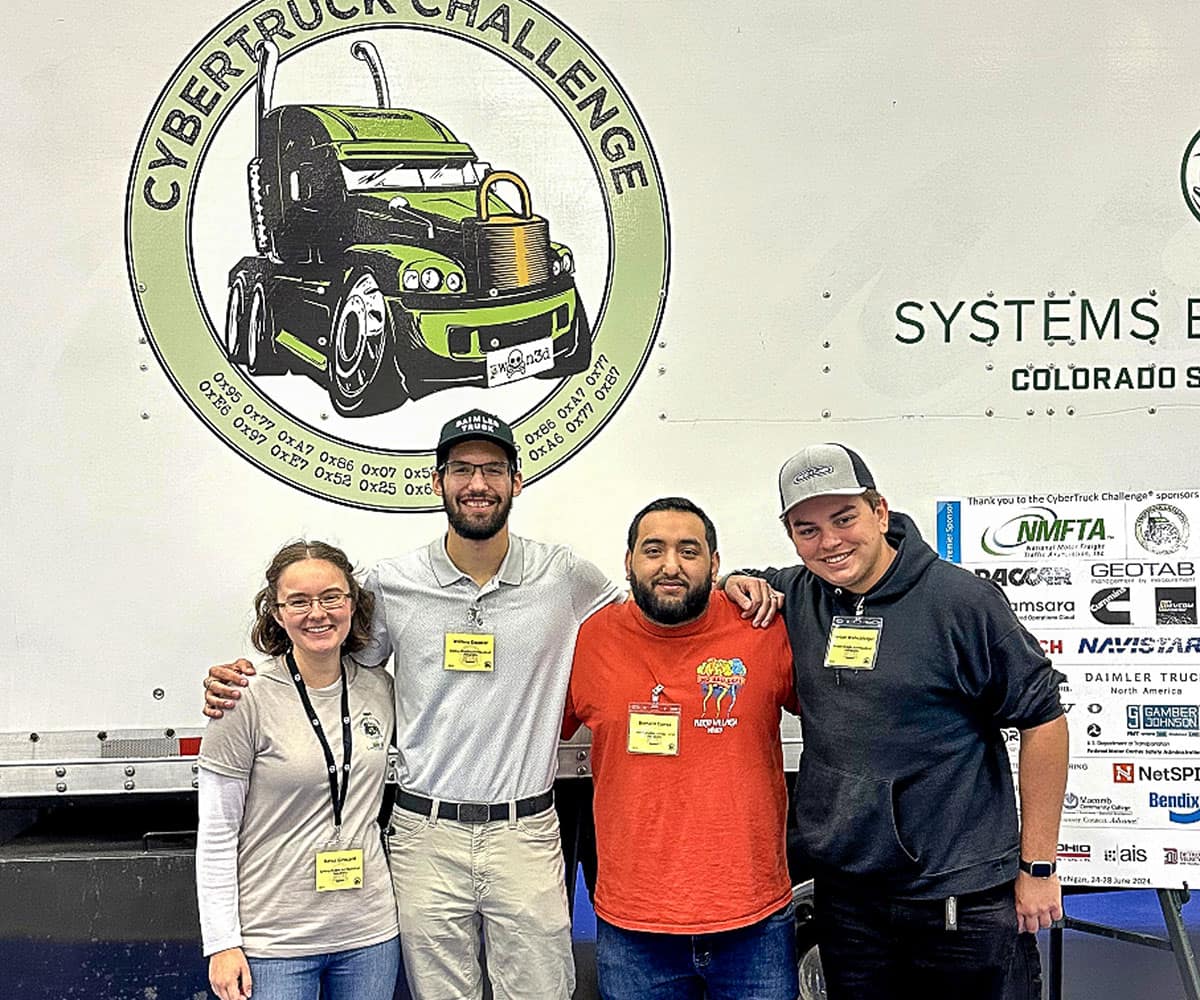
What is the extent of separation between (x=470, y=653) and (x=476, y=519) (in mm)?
294

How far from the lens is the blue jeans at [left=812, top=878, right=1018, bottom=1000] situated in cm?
228

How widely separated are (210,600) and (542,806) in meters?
0.96

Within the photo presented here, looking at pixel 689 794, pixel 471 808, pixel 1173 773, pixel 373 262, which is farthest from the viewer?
pixel 1173 773

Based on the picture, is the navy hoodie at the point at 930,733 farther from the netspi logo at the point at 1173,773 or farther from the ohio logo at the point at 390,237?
the ohio logo at the point at 390,237

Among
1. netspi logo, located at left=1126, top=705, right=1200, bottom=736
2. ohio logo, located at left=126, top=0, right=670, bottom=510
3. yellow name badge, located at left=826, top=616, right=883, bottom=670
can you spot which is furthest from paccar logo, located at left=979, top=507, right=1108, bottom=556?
ohio logo, located at left=126, top=0, right=670, bottom=510

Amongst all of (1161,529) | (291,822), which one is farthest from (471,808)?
(1161,529)

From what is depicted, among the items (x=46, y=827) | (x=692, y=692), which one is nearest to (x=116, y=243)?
(x=46, y=827)

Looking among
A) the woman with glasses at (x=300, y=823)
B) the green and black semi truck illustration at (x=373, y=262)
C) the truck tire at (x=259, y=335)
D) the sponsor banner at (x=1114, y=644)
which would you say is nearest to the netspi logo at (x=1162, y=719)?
the sponsor banner at (x=1114, y=644)

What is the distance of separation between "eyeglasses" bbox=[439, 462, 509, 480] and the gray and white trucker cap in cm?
63

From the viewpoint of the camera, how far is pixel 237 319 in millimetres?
2803

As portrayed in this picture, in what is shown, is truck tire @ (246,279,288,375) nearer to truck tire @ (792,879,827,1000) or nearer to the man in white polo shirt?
the man in white polo shirt

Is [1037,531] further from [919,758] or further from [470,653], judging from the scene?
[470,653]

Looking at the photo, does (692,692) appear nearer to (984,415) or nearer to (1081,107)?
(984,415)

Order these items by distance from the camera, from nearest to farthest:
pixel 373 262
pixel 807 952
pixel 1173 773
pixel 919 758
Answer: pixel 919 758 → pixel 373 262 → pixel 1173 773 → pixel 807 952
